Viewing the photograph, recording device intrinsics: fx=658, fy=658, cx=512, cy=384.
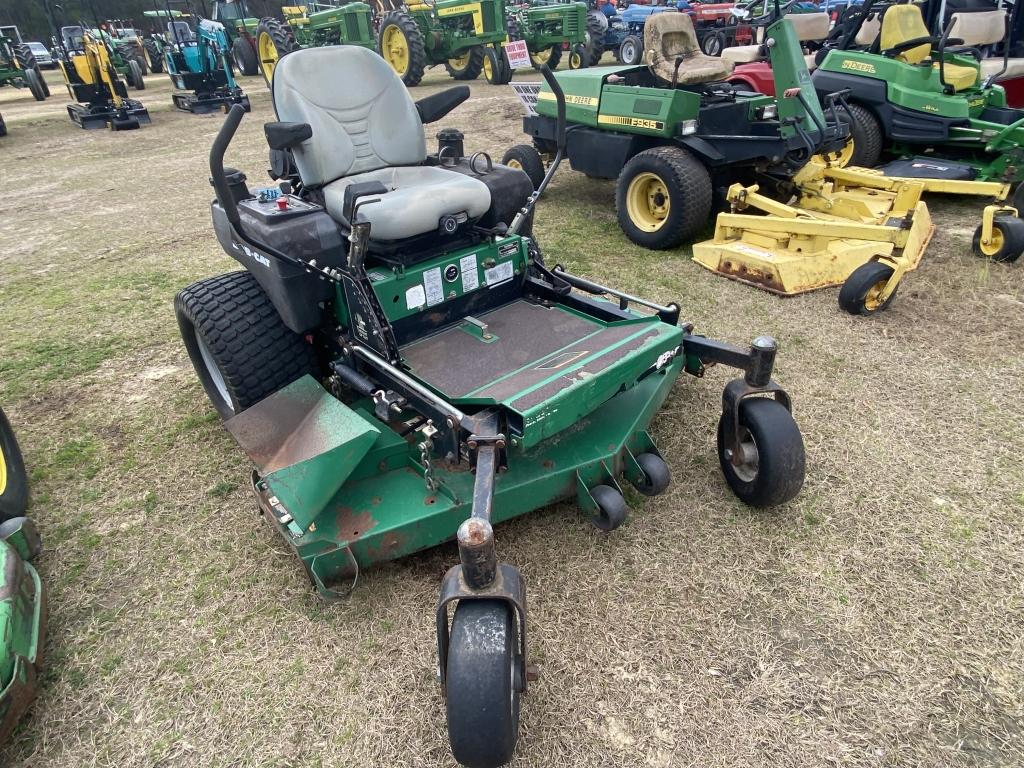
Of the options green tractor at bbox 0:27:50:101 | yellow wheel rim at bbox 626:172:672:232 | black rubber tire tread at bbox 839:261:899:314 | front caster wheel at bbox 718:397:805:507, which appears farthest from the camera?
green tractor at bbox 0:27:50:101

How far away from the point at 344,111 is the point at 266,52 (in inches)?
616

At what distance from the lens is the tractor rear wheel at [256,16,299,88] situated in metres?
14.9

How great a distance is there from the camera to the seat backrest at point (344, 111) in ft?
9.89

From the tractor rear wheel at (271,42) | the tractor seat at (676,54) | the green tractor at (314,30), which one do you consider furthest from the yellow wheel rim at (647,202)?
the tractor rear wheel at (271,42)

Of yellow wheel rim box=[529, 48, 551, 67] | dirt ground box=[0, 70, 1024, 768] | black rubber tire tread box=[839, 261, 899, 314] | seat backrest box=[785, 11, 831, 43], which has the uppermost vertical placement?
seat backrest box=[785, 11, 831, 43]

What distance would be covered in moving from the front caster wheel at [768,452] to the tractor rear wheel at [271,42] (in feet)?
48.4

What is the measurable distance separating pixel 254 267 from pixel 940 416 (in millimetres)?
3119

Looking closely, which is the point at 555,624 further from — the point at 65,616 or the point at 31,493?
the point at 31,493

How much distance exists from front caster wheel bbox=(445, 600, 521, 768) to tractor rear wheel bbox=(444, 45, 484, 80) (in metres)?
14.4

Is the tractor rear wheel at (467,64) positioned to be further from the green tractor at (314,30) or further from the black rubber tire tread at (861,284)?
the black rubber tire tread at (861,284)

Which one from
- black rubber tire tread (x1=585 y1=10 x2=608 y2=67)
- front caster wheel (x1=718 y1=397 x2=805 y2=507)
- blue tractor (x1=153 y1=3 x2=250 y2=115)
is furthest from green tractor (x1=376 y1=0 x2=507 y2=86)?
front caster wheel (x1=718 y1=397 x2=805 y2=507)

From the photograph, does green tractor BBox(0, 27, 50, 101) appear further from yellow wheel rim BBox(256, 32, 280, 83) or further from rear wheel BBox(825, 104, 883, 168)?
rear wheel BBox(825, 104, 883, 168)

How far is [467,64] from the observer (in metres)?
14.7

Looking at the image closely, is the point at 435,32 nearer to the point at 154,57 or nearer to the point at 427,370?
the point at 427,370
